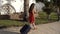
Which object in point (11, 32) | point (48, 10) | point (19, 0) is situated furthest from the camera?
point (19, 0)

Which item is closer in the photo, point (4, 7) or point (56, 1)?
point (4, 7)

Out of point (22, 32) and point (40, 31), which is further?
point (40, 31)

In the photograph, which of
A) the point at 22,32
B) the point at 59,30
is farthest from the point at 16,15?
the point at 22,32

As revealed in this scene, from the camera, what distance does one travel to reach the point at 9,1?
79.9 ft

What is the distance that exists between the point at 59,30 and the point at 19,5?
11989 mm

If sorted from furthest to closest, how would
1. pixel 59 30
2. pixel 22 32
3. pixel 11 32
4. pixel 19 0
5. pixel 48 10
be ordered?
pixel 19 0 → pixel 48 10 → pixel 59 30 → pixel 11 32 → pixel 22 32

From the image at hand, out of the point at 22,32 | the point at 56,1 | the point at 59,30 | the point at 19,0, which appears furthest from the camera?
the point at 56,1

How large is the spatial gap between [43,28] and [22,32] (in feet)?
10.6

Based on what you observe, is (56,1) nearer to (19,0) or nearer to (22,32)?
(19,0)

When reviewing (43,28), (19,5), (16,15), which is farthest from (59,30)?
(19,5)

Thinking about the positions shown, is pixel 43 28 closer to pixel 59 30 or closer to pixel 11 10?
pixel 59 30

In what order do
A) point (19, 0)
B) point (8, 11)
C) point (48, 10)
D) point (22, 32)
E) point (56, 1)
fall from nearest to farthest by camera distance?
1. point (22, 32)
2. point (48, 10)
3. point (8, 11)
4. point (19, 0)
5. point (56, 1)

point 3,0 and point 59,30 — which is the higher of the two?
point 3,0

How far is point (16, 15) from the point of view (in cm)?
1933
